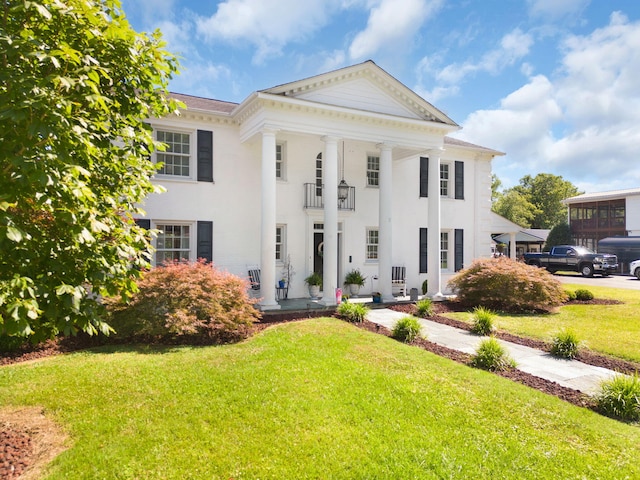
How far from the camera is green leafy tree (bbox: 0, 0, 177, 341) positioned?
2592 millimetres

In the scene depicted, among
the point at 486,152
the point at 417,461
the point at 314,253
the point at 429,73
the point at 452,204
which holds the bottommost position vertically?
the point at 417,461

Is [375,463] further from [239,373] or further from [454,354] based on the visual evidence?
[454,354]

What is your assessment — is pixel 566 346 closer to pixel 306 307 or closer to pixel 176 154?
pixel 306 307

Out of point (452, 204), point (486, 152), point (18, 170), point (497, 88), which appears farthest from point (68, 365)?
point (486, 152)

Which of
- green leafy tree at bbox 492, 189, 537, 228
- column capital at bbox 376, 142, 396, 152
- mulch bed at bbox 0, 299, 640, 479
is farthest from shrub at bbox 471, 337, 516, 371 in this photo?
green leafy tree at bbox 492, 189, 537, 228

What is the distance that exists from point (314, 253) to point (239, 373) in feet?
28.3

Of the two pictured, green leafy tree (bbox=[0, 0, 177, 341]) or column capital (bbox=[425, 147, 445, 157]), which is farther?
column capital (bbox=[425, 147, 445, 157])

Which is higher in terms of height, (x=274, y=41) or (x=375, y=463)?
(x=274, y=41)

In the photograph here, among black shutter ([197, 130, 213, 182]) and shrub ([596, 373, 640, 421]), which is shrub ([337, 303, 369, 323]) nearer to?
shrub ([596, 373, 640, 421])

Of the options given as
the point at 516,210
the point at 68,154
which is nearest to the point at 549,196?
the point at 516,210

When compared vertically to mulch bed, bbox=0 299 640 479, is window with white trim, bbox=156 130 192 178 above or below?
above

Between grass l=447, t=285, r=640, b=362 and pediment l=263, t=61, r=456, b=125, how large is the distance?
718 centimetres

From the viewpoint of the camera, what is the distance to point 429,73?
39.1 feet

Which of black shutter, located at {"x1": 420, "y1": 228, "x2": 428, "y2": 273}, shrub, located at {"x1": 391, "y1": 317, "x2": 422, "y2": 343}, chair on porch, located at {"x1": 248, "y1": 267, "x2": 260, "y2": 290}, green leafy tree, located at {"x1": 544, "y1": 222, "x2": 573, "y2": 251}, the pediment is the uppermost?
the pediment
